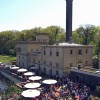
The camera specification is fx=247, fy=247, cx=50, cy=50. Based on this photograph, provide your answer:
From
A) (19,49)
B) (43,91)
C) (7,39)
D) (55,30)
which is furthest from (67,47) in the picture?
(7,39)

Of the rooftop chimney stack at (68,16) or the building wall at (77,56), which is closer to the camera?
the building wall at (77,56)

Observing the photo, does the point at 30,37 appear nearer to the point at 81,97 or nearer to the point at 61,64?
the point at 61,64

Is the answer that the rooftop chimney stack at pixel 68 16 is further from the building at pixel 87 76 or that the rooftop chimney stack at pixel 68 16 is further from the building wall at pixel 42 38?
the building at pixel 87 76

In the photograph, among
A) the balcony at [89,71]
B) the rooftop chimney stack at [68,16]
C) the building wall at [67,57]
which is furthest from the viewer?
the rooftop chimney stack at [68,16]

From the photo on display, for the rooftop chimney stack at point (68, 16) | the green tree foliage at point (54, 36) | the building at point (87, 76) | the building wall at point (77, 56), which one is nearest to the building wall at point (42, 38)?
the rooftop chimney stack at point (68, 16)

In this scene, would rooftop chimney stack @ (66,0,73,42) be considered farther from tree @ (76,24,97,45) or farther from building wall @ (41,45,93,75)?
tree @ (76,24,97,45)

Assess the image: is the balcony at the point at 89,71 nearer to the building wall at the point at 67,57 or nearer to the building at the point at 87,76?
the building at the point at 87,76

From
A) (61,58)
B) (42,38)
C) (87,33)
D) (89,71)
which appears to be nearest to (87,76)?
(89,71)

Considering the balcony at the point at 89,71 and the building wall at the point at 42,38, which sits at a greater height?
the building wall at the point at 42,38

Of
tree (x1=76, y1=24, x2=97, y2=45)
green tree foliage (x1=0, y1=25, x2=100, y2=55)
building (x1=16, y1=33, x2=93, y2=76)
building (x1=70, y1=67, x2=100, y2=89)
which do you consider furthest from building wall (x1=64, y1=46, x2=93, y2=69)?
tree (x1=76, y1=24, x2=97, y2=45)

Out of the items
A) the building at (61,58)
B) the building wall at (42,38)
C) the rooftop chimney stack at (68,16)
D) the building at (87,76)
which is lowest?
the building at (87,76)

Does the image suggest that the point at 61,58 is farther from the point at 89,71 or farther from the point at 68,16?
the point at 68,16

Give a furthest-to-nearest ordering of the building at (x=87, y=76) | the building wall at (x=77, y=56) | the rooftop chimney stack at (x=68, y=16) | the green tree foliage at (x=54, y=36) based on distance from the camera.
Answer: the green tree foliage at (x=54, y=36), the rooftop chimney stack at (x=68, y=16), the building wall at (x=77, y=56), the building at (x=87, y=76)

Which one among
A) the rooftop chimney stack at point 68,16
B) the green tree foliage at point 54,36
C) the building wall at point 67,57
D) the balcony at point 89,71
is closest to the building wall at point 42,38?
the rooftop chimney stack at point 68,16
